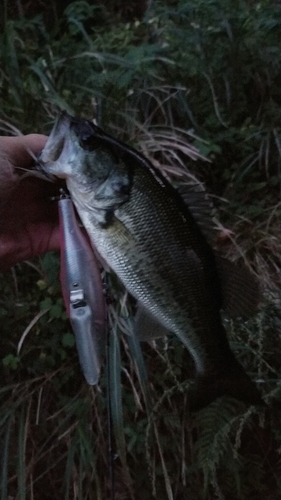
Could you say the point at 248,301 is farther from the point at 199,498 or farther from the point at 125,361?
the point at 199,498

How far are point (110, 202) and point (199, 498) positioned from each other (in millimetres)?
1437

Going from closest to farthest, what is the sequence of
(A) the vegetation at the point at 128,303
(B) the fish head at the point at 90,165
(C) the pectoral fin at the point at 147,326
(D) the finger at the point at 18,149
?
(B) the fish head at the point at 90,165
(C) the pectoral fin at the point at 147,326
(D) the finger at the point at 18,149
(A) the vegetation at the point at 128,303

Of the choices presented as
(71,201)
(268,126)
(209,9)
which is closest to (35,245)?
(71,201)

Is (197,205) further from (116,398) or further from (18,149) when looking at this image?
(116,398)

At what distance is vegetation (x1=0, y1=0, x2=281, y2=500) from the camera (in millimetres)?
2094

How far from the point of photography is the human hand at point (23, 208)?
146 centimetres

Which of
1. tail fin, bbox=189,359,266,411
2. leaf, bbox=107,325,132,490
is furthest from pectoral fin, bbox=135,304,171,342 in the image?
leaf, bbox=107,325,132,490

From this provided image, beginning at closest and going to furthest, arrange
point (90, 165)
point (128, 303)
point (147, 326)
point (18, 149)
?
1. point (90, 165)
2. point (147, 326)
3. point (18, 149)
4. point (128, 303)

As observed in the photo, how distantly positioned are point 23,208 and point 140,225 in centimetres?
54

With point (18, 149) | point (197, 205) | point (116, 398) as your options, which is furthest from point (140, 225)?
point (116, 398)

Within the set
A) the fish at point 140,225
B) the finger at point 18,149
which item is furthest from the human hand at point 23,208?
the fish at point 140,225

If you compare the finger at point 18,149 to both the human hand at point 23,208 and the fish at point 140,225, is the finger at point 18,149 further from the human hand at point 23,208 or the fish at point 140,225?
the fish at point 140,225

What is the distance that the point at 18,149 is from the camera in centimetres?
146

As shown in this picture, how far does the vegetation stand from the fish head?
0.80 m
